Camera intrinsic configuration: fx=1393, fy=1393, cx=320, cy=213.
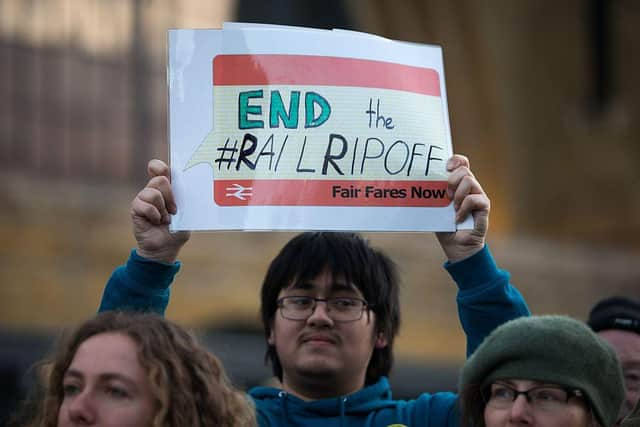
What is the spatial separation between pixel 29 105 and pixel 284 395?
12.2 metres

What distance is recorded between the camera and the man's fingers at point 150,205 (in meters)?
3.39

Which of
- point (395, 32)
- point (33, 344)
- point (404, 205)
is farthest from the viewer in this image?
point (395, 32)

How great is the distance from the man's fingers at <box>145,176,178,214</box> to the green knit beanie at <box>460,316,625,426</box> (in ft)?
2.69

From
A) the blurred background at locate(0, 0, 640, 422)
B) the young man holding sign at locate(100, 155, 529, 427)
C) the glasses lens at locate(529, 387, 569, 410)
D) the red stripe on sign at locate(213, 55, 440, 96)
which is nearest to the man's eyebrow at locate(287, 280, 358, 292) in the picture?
the young man holding sign at locate(100, 155, 529, 427)

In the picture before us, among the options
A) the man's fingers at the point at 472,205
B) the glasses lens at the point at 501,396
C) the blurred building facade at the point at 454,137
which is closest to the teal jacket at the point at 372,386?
the man's fingers at the point at 472,205

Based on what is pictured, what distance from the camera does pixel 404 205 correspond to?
3.51m

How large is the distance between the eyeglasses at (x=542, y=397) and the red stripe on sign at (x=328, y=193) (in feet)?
1.80

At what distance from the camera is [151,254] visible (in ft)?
11.5

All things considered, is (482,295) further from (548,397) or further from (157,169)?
(157,169)

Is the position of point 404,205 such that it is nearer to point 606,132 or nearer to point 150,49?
point 150,49

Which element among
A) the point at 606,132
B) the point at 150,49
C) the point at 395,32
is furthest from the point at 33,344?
the point at 606,132

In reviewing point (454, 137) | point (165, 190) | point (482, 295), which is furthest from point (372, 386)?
point (454, 137)

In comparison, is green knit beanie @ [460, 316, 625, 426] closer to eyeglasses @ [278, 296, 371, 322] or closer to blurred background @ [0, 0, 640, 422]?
eyeglasses @ [278, 296, 371, 322]

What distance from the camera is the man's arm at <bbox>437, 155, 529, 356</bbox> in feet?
11.4
